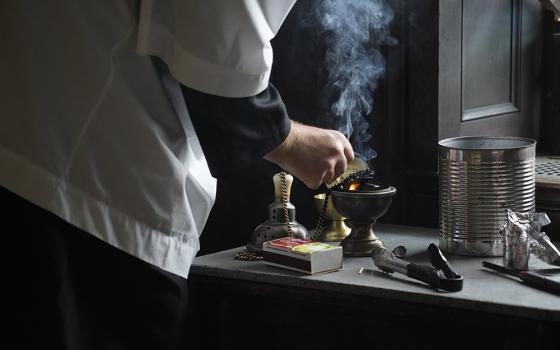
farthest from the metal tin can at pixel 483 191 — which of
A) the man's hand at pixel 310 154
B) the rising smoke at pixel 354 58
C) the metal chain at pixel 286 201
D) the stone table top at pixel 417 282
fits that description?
the man's hand at pixel 310 154

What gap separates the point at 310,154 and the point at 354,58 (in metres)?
0.77

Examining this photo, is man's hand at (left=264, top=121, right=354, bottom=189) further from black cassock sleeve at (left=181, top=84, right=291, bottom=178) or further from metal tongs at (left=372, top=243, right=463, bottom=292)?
metal tongs at (left=372, top=243, right=463, bottom=292)

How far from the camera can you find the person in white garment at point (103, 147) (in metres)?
1.24

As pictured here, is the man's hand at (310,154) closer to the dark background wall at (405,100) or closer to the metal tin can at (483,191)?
the metal tin can at (483,191)

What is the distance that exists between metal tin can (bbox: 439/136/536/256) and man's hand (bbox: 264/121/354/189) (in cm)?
43

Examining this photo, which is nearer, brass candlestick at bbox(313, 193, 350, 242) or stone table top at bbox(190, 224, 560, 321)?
stone table top at bbox(190, 224, 560, 321)

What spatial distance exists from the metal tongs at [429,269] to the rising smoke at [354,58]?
49cm

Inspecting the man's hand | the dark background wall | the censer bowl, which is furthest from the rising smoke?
the man's hand

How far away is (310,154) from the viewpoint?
1411 mm

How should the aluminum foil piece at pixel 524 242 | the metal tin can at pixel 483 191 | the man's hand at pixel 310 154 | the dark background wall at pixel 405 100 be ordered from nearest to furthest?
1. the man's hand at pixel 310 154
2. the aluminum foil piece at pixel 524 242
3. the metal tin can at pixel 483 191
4. the dark background wall at pixel 405 100

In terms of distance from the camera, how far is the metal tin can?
1.78 meters

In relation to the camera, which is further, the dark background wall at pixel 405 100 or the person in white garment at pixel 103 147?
the dark background wall at pixel 405 100

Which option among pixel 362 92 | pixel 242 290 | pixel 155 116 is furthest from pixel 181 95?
pixel 362 92

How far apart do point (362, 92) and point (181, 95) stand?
869 millimetres
